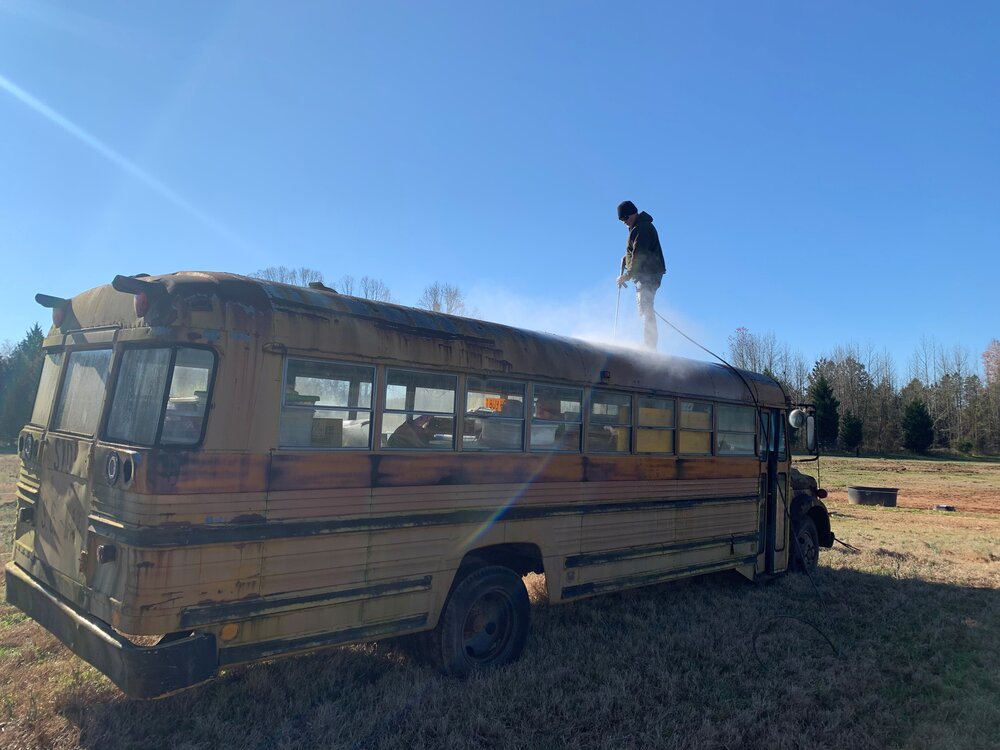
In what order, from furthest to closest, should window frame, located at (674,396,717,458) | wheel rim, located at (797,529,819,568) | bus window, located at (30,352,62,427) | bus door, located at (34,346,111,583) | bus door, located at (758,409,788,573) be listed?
wheel rim, located at (797,529,819,568) → bus door, located at (758,409,788,573) → window frame, located at (674,396,717,458) → bus window, located at (30,352,62,427) → bus door, located at (34,346,111,583)

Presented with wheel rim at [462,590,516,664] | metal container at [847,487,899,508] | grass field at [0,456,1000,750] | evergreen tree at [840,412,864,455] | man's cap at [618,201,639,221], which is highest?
man's cap at [618,201,639,221]

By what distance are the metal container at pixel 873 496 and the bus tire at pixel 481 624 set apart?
16667 mm

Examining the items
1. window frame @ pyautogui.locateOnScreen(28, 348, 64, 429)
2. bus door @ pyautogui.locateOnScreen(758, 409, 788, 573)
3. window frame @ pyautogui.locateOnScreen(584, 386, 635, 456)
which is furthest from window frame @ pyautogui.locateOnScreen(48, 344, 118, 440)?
bus door @ pyautogui.locateOnScreen(758, 409, 788, 573)

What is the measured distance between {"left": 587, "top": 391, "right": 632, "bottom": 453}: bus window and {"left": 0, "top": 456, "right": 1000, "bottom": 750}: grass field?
162cm

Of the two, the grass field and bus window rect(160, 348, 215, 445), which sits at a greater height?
bus window rect(160, 348, 215, 445)

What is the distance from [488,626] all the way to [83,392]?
3.30 metres

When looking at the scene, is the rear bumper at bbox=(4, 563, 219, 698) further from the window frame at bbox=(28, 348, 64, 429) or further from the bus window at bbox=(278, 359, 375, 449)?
the window frame at bbox=(28, 348, 64, 429)

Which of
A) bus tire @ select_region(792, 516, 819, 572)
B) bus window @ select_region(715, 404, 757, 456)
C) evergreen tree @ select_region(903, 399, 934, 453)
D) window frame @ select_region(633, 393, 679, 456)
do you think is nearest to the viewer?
window frame @ select_region(633, 393, 679, 456)

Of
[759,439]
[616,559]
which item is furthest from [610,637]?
[759,439]

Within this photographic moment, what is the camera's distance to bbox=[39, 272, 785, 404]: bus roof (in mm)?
3686

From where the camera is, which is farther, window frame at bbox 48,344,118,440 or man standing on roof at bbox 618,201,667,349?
man standing on roof at bbox 618,201,667,349

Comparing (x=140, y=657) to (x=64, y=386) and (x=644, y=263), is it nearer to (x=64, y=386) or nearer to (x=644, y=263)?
(x=64, y=386)

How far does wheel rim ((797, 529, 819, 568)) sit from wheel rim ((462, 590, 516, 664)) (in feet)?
16.2

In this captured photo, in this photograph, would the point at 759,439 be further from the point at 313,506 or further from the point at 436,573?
the point at 313,506
